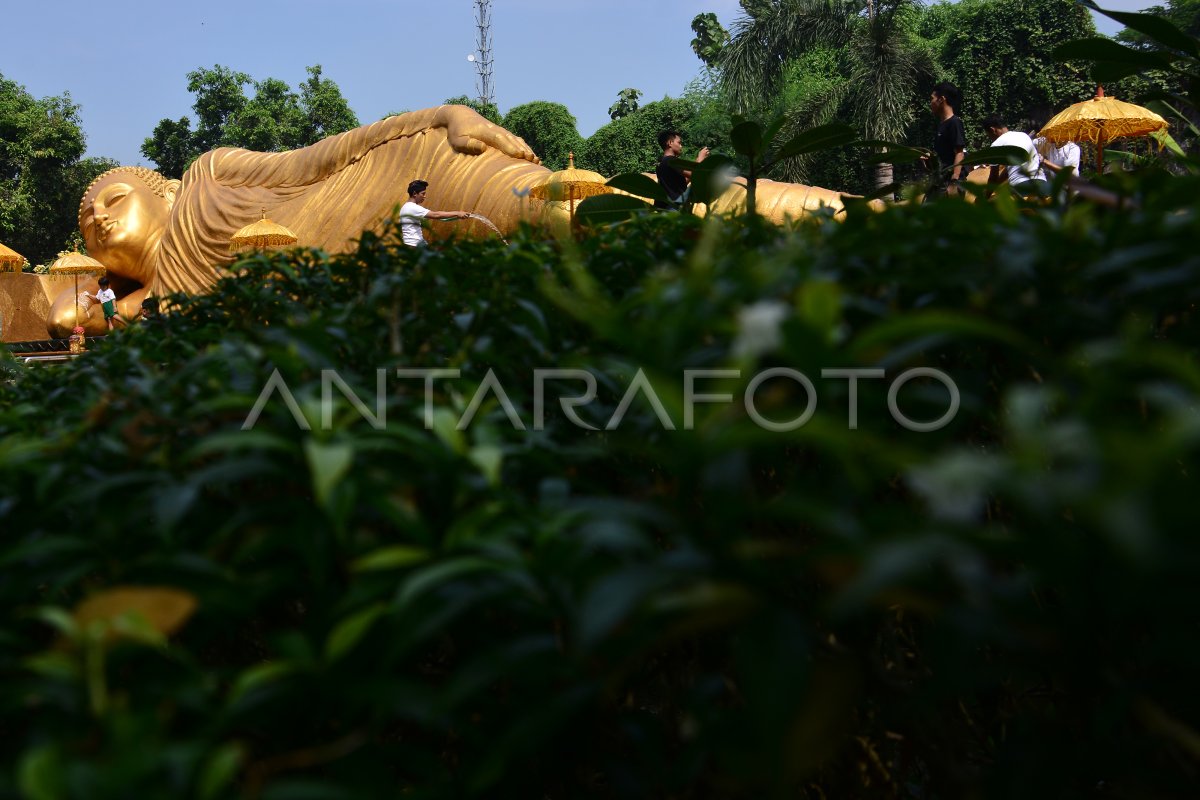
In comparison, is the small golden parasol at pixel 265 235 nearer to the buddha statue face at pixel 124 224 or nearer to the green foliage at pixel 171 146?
the buddha statue face at pixel 124 224

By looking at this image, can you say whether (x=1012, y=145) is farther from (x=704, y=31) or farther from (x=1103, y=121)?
(x=704, y=31)

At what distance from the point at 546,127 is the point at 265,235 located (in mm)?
27962

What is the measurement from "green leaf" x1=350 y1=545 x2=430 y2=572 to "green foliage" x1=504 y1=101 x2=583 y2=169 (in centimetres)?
3542

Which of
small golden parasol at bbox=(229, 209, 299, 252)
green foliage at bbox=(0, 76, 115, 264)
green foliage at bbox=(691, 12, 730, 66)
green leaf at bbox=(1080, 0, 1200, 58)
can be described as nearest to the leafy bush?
green leaf at bbox=(1080, 0, 1200, 58)

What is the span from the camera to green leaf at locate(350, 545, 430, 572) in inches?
25.7

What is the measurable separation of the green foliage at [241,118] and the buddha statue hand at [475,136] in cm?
2789

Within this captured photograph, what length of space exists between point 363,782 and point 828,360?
0.42 meters

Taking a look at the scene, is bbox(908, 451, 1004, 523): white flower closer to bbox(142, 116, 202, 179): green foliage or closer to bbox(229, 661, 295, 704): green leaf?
bbox(229, 661, 295, 704): green leaf

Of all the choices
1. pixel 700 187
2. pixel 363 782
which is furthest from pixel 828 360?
pixel 700 187

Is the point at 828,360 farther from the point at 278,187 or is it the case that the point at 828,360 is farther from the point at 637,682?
the point at 278,187

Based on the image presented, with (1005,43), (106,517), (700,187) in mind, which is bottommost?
(106,517)

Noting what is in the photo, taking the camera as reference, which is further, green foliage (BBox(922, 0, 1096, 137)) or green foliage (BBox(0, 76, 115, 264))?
green foliage (BBox(0, 76, 115, 264))

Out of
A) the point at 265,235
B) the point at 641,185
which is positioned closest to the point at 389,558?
the point at 641,185

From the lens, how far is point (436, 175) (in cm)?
894
